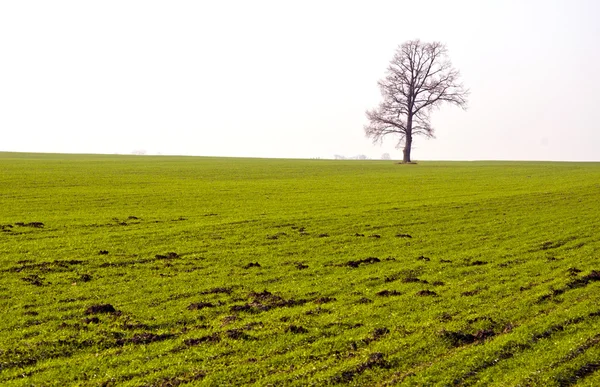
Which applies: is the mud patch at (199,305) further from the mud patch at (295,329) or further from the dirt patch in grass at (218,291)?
the mud patch at (295,329)

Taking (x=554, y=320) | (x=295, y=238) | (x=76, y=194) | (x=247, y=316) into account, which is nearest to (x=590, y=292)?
(x=554, y=320)

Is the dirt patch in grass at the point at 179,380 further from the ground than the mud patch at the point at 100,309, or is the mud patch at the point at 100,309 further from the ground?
the mud patch at the point at 100,309

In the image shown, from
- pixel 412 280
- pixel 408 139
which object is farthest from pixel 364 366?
pixel 408 139

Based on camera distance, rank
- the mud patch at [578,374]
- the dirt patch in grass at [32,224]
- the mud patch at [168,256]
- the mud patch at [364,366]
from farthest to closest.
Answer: the dirt patch in grass at [32,224]
the mud patch at [168,256]
the mud patch at [364,366]
the mud patch at [578,374]

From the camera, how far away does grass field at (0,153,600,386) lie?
436 inches

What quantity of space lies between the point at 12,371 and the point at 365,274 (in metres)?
10.6

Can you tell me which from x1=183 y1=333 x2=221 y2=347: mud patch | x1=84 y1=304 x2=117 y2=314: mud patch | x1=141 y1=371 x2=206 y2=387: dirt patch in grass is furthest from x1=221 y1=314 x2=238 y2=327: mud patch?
x1=141 y1=371 x2=206 y2=387: dirt patch in grass

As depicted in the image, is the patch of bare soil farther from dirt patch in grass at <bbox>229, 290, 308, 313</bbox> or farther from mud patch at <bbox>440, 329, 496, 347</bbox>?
mud patch at <bbox>440, 329, 496, 347</bbox>

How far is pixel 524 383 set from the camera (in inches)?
406

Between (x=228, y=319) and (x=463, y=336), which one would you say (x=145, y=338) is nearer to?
(x=228, y=319)

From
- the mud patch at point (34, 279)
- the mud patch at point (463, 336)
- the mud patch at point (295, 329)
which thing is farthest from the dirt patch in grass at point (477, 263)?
the mud patch at point (34, 279)

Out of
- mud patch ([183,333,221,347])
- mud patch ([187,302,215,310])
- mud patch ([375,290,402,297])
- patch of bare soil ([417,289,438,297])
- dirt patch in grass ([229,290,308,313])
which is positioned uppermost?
patch of bare soil ([417,289,438,297])

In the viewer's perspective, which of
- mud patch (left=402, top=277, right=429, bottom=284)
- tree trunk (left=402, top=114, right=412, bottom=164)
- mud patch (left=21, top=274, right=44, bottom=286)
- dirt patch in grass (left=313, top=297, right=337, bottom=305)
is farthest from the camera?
tree trunk (left=402, top=114, right=412, bottom=164)

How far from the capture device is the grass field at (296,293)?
1109cm
